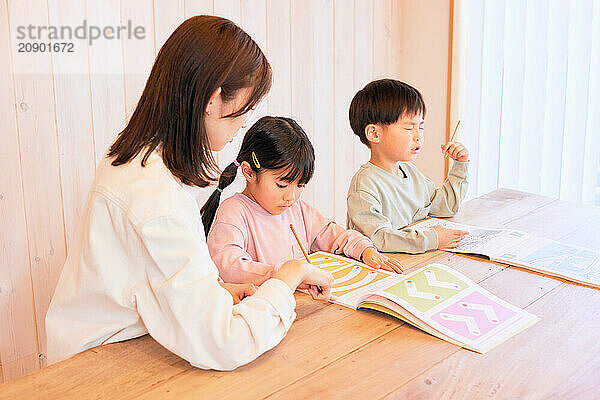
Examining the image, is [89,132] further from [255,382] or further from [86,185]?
[255,382]

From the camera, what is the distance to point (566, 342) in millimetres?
1192

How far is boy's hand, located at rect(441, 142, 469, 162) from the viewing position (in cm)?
214

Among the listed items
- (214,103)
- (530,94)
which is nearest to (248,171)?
(214,103)

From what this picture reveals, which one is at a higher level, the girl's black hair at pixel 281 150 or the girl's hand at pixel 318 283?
the girl's black hair at pixel 281 150

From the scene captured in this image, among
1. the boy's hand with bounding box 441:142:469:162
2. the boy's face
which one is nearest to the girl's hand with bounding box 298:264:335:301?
the boy's face

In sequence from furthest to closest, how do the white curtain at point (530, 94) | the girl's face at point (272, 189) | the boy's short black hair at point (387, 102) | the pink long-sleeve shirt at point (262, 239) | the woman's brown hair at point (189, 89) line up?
the white curtain at point (530, 94) < the boy's short black hair at point (387, 102) < the girl's face at point (272, 189) < the pink long-sleeve shirt at point (262, 239) < the woman's brown hair at point (189, 89)

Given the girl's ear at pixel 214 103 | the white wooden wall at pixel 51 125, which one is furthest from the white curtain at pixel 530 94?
the girl's ear at pixel 214 103

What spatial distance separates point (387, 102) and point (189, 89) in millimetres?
957

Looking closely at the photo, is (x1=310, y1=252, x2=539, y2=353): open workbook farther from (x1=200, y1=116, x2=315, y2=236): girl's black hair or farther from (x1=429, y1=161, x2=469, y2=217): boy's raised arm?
(x1=429, y1=161, x2=469, y2=217): boy's raised arm

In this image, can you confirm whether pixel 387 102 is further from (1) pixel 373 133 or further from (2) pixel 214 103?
(2) pixel 214 103

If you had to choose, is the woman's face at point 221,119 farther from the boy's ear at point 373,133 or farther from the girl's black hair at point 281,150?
the boy's ear at point 373,133

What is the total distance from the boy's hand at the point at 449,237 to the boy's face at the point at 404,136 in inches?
11.8

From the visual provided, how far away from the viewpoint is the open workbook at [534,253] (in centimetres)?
155

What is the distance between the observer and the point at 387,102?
1.98m
